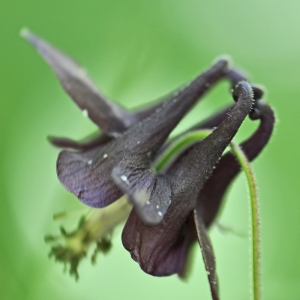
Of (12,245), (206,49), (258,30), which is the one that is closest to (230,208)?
(206,49)

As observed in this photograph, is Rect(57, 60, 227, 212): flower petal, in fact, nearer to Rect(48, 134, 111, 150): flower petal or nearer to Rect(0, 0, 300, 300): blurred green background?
Rect(48, 134, 111, 150): flower petal

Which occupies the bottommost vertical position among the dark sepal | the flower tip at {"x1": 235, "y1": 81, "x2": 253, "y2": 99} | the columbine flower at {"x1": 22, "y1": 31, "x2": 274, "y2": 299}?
the dark sepal

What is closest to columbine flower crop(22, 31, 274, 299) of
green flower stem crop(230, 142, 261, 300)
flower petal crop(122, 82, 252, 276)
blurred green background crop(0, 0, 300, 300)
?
flower petal crop(122, 82, 252, 276)

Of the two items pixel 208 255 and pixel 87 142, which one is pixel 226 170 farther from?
pixel 87 142

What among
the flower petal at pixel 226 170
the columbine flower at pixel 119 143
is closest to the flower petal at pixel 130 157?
the columbine flower at pixel 119 143

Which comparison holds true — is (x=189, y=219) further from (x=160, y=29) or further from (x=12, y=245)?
(x=160, y=29)

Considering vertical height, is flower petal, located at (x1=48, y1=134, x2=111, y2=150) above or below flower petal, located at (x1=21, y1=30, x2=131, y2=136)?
below

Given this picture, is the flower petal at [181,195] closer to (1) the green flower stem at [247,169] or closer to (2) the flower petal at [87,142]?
(1) the green flower stem at [247,169]
